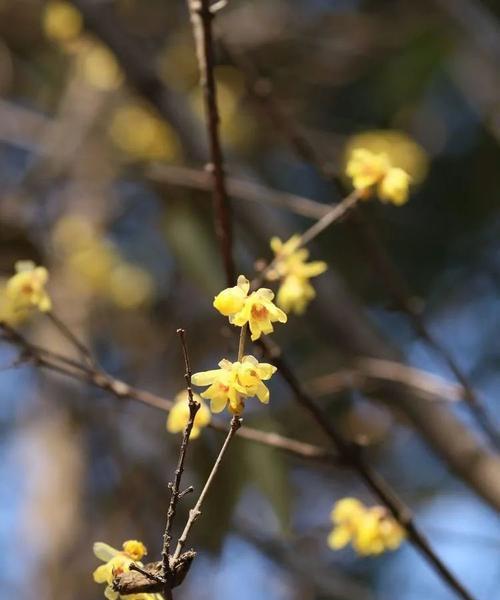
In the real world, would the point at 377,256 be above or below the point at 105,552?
above

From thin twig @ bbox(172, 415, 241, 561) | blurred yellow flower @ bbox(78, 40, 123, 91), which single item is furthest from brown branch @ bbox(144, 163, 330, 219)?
blurred yellow flower @ bbox(78, 40, 123, 91)

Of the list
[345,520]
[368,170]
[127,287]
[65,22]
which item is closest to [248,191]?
[368,170]

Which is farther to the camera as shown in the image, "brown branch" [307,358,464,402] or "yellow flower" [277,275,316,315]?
"brown branch" [307,358,464,402]

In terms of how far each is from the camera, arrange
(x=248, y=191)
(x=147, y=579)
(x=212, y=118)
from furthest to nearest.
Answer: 1. (x=248, y=191)
2. (x=212, y=118)
3. (x=147, y=579)

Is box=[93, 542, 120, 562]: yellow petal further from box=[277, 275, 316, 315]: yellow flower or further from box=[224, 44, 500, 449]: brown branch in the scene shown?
box=[224, 44, 500, 449]: brown branch

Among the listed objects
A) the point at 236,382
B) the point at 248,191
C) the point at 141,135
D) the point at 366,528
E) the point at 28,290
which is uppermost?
the point at 141,135

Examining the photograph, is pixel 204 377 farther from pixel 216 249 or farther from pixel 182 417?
pixel 216 249

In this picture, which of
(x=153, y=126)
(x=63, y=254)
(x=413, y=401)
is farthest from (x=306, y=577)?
(x=153, y=126)

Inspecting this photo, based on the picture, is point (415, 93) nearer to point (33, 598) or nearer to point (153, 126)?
point (153, 126)
